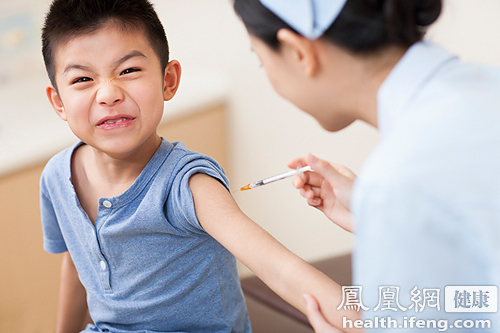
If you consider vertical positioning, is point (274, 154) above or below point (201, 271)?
above

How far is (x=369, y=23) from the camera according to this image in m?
0.71

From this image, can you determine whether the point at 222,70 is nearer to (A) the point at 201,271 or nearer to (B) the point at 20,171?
(B) the point at 20,171

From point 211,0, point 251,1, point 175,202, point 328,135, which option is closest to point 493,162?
point 251,1

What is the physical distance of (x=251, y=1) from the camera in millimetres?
767

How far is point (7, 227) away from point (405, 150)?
57.9 inches

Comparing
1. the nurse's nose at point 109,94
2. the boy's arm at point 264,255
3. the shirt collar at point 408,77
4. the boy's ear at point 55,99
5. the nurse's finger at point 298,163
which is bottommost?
the boy's arm at point 264,255

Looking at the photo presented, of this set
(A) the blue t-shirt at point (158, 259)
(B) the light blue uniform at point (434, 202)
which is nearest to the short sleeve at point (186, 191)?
(A) the blue t-shirt at point (158, 259)

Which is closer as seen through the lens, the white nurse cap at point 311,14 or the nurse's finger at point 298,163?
the white nurse cap at point 311,14

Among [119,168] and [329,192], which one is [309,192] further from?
[119,168]

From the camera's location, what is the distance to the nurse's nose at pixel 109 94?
0.97 meters

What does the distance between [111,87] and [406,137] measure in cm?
53

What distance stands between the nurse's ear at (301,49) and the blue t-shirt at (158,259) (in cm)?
31

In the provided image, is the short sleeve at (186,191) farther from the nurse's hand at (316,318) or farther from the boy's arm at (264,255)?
the nurse's hand at (316,318)

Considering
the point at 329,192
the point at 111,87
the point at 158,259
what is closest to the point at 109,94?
the point at 111,87
